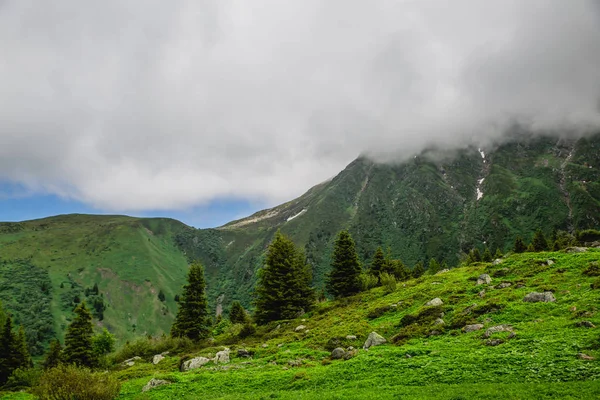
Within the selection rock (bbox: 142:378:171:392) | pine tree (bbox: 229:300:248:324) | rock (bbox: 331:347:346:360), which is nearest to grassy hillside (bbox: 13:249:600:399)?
rock (bbox: 142:378:171:392)

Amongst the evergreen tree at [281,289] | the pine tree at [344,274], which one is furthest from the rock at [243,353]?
the pine tree at [344,274]

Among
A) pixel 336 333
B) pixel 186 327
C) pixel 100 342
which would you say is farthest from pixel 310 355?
pixel 100 342

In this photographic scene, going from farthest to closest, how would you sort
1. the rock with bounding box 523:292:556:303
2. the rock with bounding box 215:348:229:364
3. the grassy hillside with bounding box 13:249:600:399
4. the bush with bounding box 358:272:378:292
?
the bush with bounding box 358:272:378:292, the rock with bounding box 215:348:229:364, the rock with bounding box 523:292:556:303, the grassy hillside with bounding box 13:249:600:399

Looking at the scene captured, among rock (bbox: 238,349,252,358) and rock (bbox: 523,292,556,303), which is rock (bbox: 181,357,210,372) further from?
rock (bbox: 523,292,556,303)

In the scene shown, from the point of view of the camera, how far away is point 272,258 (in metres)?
55.1

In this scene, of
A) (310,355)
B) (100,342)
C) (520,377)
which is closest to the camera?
(520,377)

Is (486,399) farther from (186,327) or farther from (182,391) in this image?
(186,327)

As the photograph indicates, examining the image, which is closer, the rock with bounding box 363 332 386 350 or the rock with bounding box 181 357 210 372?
the rock with bounding box 363 332 386 350

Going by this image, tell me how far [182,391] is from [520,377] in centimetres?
2189

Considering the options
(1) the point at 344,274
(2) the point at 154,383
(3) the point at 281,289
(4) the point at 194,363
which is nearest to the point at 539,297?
(4) the point at 194,363

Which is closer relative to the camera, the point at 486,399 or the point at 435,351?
the point at 486,399

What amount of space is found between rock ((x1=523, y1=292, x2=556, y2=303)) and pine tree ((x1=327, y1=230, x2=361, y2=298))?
31009 millimetres

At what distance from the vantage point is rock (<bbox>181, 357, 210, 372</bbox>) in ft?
102

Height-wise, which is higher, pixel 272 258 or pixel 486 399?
pixel 272 258
